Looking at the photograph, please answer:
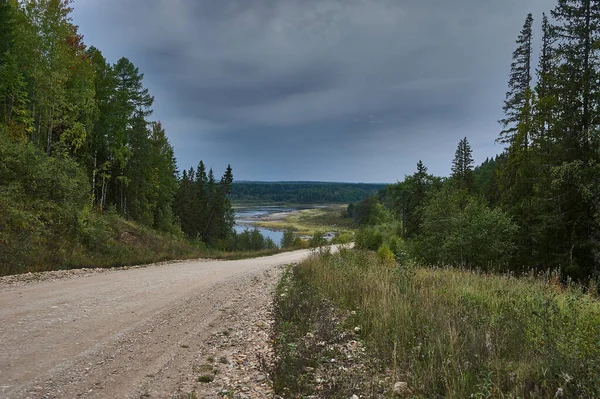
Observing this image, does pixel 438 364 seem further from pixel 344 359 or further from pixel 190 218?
pixel 190 218

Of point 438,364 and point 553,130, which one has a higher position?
point 553,130

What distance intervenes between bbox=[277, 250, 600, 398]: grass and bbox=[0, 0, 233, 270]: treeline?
11.7 m

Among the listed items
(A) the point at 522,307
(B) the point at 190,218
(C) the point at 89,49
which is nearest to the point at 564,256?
(A) the point at 522,307

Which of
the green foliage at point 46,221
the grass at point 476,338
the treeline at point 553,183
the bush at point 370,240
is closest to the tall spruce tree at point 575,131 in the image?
the treeline at point 553,183

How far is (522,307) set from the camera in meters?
5.97

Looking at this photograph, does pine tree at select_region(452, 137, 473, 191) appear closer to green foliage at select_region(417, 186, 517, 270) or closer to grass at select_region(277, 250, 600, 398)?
green foliage at select_region(417, 186, 517, 270)

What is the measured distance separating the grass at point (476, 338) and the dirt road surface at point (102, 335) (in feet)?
5.67

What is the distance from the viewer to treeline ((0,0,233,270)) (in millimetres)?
14102

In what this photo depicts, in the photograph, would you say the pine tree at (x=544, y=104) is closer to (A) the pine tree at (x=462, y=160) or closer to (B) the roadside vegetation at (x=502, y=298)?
(B) the roadside vegetation at (x=502, y=298)

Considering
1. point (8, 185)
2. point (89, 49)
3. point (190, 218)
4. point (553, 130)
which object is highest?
point (89, 49)

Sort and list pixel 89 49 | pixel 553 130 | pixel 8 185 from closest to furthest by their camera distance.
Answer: pixel 8 185
pixel 553 130
pixel 89 49

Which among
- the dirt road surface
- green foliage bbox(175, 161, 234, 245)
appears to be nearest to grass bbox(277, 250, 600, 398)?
the dirt road surface

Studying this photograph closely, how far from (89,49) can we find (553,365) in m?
37.4

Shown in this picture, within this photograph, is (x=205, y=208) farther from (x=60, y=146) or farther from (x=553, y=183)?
(x=553, y=183)
